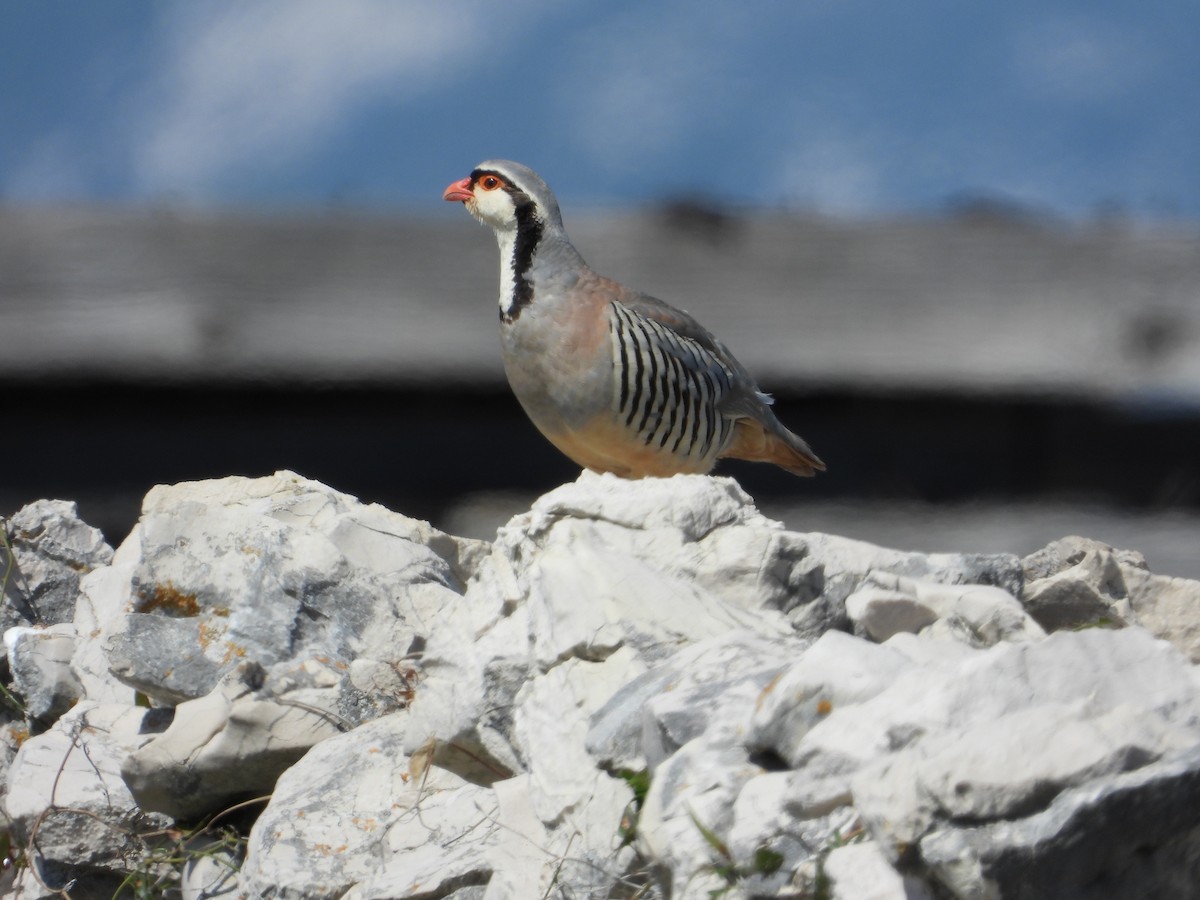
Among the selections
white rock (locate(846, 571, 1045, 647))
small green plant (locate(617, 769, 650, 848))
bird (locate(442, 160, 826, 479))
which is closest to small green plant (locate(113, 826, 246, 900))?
small green plant (locate(617, 769, 650, 848))

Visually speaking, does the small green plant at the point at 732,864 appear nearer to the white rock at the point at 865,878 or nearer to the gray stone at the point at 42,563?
the white rock at the point at 865,878

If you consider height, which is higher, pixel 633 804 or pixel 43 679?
pixel 633 804

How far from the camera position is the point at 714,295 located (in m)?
3.93

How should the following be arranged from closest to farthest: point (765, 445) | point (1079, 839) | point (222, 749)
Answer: point (1079, 839), point (222, 749), point (765, 445)

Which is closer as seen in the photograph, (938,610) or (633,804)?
(633,804)

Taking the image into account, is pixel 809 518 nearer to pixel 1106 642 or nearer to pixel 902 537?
pixel 902 537

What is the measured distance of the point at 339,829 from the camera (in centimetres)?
291

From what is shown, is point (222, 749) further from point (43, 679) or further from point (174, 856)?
point (43, 679)

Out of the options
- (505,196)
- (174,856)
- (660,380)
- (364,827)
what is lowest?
(174,856)

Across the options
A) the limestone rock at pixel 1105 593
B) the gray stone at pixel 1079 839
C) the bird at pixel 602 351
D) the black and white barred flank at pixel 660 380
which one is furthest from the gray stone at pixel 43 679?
the gray stone at pixel 1079 839

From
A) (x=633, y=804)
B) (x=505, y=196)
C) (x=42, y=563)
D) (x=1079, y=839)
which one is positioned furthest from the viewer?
(x=505, y=196)

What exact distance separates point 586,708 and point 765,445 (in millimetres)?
3217

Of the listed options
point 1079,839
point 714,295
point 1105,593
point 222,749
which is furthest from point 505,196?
point 1079,839

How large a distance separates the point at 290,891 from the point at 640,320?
9.66ft
